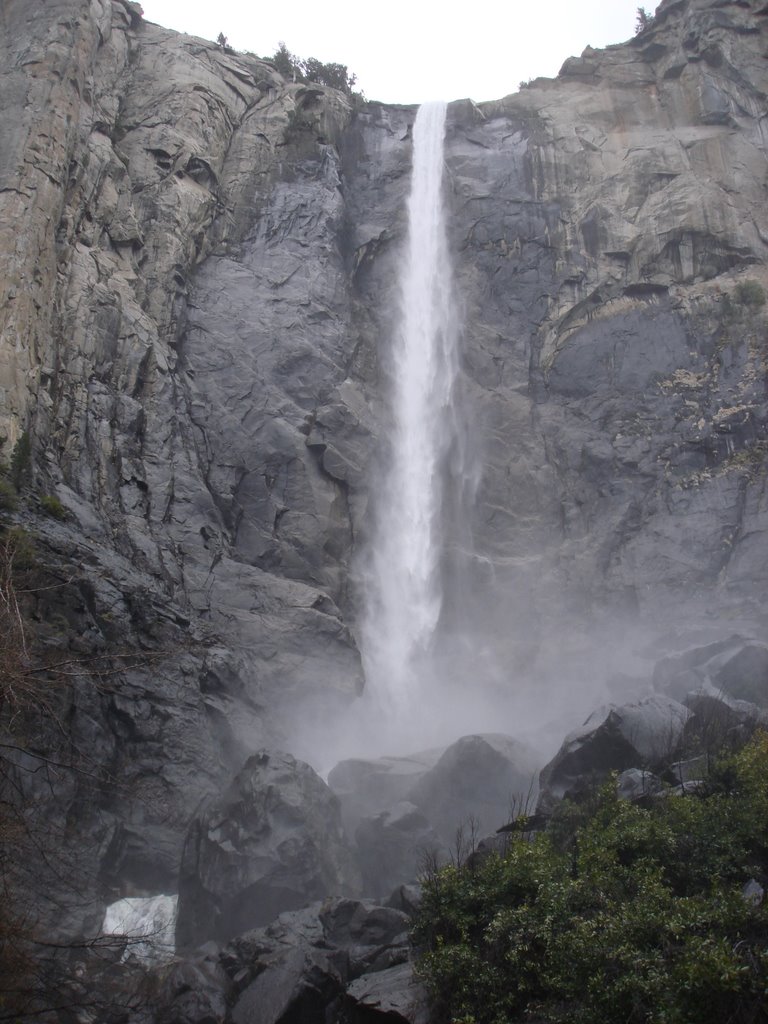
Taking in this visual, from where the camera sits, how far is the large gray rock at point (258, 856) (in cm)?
1666

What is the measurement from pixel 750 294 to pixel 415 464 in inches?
551

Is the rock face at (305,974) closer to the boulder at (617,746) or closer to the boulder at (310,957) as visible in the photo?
the boulder at (310,957)

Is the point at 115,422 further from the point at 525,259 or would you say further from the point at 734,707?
the point at 525,259

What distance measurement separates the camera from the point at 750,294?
31.8m

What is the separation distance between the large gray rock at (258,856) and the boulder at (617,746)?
4.62 m

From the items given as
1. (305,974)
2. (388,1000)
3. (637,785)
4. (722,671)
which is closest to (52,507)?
(305,974)

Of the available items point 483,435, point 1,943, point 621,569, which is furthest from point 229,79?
point 1,943

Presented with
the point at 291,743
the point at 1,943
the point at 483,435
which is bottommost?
the point at 1,943

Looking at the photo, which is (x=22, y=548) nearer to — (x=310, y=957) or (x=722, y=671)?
(x=310, y=957)

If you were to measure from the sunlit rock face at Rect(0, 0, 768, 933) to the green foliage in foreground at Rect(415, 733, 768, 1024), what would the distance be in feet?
25.7

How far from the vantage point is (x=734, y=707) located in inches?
713

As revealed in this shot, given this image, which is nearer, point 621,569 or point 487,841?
point 487,841

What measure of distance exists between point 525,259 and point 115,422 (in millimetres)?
19882

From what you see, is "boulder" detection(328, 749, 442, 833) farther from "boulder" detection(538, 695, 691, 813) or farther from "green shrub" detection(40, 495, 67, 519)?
"green shrub" detection(40, 495, 67, 519)
